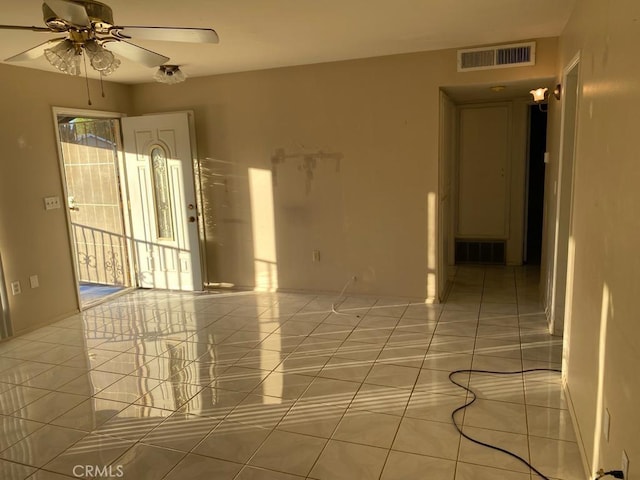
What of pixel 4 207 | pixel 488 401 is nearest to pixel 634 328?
pixel 488 401

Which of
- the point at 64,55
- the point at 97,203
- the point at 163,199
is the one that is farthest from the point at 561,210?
the point at 97,203

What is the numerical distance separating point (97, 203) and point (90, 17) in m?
4.14

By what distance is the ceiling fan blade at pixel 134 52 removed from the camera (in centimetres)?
258

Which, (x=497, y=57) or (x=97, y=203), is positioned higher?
(x=497, y=57)

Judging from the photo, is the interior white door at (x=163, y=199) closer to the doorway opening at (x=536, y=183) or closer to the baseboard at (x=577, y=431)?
the baseboard at (x=577, y=431)

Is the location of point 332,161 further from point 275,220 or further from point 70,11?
point 70,11

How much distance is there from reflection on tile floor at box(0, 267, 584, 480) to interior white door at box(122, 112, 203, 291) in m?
A: 0.94

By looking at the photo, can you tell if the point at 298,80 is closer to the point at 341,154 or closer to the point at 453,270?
the point at 341,154

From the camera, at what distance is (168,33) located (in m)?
2.38

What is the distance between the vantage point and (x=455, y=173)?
6.10 m

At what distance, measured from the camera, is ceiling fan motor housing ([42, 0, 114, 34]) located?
2094 millimetres

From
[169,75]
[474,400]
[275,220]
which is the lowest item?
[474,400]

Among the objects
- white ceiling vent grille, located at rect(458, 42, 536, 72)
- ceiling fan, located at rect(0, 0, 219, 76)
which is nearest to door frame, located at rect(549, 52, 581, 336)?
white ceiling vent grille, located at rect(458, 42, 536, 72)

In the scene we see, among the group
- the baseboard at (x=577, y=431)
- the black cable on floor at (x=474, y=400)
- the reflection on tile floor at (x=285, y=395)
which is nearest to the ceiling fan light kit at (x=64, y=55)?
the reflection on tile floor at (x=285, y=395)
